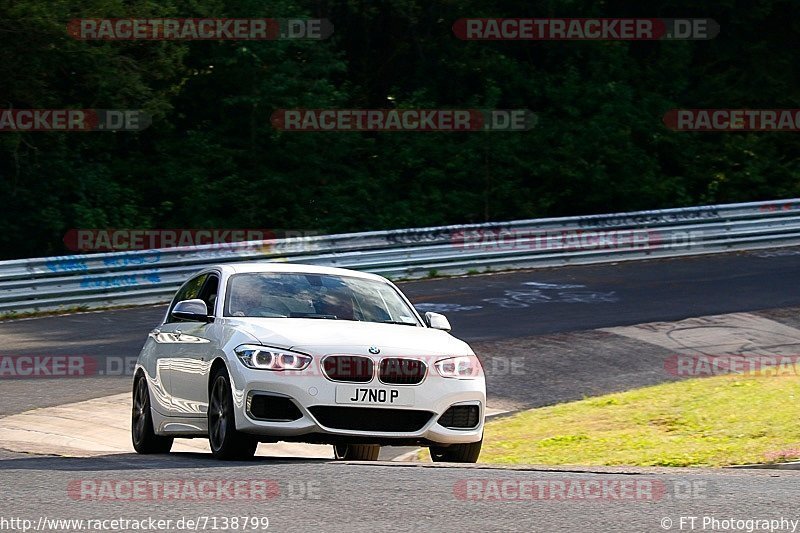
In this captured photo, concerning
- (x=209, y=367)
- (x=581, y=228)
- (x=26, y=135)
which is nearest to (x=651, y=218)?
(x=581, y=228)

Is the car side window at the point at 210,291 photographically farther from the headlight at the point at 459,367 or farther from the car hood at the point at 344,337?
the headlight at the point at 459,367

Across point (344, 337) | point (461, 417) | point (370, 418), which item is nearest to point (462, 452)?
point (461, 417)

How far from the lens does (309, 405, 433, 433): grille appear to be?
934 cm

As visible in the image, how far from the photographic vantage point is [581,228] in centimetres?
2716

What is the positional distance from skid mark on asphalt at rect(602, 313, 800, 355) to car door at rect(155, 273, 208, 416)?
30.9 feet

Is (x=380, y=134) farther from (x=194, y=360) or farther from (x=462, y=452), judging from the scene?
(x=462, y=452)

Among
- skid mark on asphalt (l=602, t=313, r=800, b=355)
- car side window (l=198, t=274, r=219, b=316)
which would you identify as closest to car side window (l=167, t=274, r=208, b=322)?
car side window (l=198, t=274, r=219, b=316)

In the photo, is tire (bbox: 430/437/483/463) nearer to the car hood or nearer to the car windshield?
the car hood

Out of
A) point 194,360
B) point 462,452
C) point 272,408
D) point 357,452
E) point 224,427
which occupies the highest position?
point 194,360

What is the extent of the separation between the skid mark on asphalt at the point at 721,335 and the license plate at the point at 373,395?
1034cm

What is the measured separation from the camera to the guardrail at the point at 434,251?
2264 centimetres

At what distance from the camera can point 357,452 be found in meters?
11.5

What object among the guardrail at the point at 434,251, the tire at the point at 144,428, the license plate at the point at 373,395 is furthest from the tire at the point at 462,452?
the guardrail at the point at 434,251

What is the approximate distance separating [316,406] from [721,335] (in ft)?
39.2
